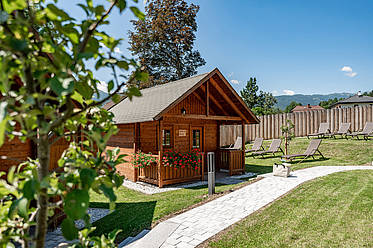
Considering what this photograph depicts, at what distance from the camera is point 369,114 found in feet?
60.6

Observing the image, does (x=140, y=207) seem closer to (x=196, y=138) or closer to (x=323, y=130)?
(x=196, y=138)

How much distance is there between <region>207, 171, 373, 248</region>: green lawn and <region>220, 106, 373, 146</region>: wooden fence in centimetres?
1325

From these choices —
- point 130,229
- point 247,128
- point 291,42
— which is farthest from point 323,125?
point 291,42

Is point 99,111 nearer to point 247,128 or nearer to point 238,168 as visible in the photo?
point 238,168

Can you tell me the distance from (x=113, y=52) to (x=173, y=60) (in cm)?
2657

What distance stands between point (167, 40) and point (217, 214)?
73.9 ft

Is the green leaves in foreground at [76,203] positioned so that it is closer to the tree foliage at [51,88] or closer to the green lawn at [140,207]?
the tree foliage at [51,88]

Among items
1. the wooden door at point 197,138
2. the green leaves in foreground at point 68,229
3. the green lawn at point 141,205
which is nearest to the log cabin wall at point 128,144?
the green lawn at point 141,205

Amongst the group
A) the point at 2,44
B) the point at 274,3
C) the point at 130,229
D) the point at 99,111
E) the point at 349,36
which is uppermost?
the point at 349,36

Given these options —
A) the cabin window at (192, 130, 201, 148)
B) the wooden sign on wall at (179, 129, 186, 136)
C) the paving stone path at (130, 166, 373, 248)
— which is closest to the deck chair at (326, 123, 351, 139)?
the paving stone path at (130, 166, 373, 248)

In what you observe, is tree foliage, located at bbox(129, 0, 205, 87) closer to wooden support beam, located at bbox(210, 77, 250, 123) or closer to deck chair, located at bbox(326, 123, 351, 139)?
wooden support beam, located at bbox(210, 77, 250, 123)

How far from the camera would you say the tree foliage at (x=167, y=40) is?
947 inches

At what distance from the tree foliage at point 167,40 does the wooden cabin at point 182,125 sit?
1257 cm

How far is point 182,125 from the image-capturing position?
36.8 ft
